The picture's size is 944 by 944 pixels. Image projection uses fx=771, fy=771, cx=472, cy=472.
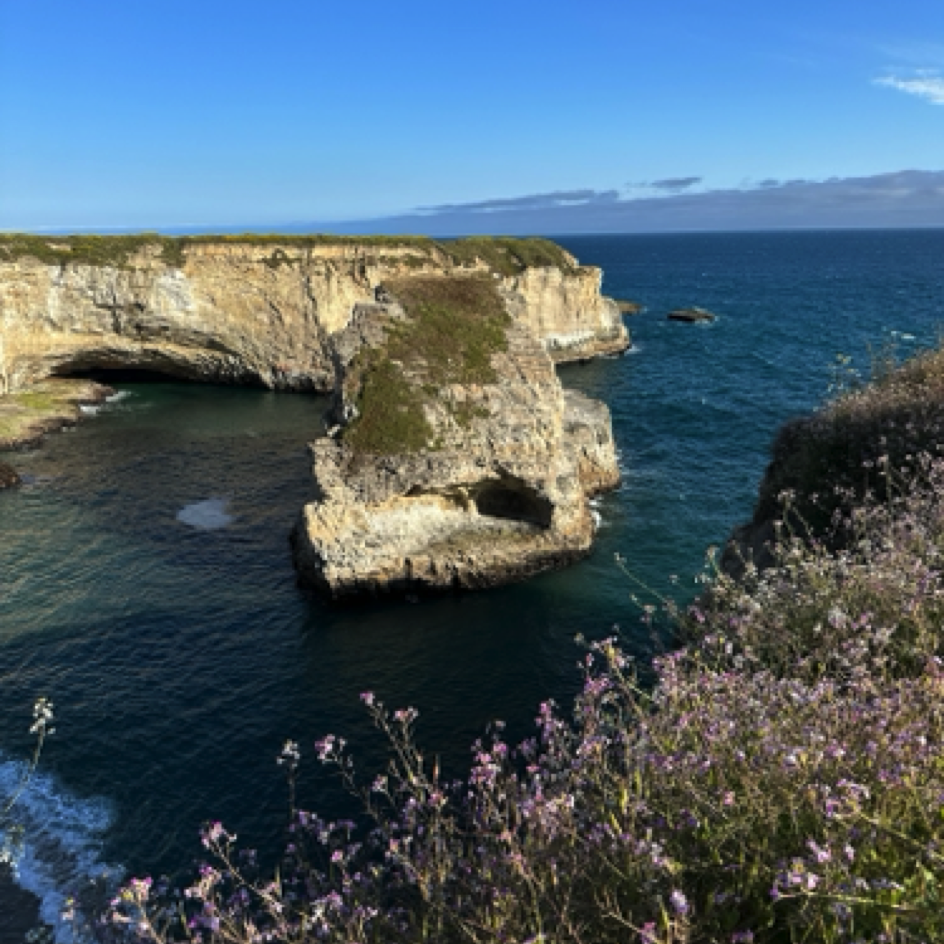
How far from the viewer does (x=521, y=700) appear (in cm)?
2069

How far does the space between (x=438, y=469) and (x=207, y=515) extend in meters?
12.8

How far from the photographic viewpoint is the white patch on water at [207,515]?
109 feet

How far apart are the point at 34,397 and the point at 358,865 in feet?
164

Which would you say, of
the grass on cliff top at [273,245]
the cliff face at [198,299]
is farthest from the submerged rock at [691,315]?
the cliff face at [198,299]

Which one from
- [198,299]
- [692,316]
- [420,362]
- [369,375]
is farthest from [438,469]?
[692,316]

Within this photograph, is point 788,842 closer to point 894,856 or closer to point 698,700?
point 894,856

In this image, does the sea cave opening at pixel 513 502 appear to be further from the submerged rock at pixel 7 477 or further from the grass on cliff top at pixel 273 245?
the grass on cliff top at pixel 273 245

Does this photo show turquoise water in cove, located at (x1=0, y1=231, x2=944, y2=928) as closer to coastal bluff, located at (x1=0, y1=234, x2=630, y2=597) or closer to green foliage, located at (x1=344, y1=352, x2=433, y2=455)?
coastal bluff, located at (x1=0, y1=234, x2=630, y2=597)

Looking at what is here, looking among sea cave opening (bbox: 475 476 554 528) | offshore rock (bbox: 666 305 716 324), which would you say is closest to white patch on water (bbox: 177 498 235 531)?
sea cave opening (bbox: 475 476 554 528)

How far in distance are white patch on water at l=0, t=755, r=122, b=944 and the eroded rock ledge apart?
35.1 feet

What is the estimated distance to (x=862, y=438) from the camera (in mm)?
14695

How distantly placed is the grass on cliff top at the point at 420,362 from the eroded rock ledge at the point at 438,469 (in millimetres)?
62

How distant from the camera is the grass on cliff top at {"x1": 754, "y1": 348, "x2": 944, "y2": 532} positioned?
536 inches

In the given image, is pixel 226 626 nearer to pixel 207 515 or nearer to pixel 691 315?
pixel 207 515
